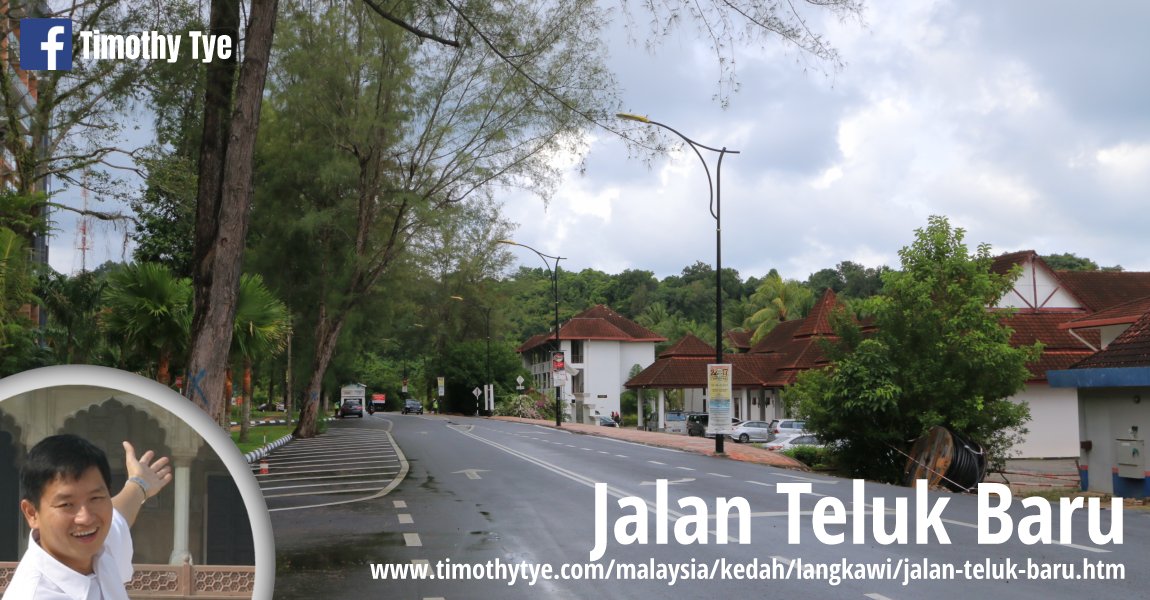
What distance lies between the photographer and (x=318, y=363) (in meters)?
38.6

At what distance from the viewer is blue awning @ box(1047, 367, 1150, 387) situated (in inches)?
781

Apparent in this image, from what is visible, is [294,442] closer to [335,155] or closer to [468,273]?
[335,155]

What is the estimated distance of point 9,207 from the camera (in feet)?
52.2

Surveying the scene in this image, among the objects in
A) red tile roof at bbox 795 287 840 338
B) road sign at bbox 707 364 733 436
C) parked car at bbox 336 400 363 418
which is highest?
red tile roof at bbox 795 287 840 338

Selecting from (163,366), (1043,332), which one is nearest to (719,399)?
(163,366)

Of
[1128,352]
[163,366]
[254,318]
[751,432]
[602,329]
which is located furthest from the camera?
[602,329]

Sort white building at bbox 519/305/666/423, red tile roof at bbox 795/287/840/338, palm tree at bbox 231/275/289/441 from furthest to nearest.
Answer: white building at bbox 519/305/666/423 < red tile roof at bbox 795/287/840/338 < palm tree at bbox 231/275/289/441

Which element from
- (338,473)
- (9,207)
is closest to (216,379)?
(9,207)

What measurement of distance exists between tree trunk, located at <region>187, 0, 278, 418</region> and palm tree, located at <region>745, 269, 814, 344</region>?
65024 millimetres

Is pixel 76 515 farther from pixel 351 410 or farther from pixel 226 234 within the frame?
pixel 351 410

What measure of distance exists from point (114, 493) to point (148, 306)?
15070 mm

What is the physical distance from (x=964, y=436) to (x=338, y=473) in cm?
1472

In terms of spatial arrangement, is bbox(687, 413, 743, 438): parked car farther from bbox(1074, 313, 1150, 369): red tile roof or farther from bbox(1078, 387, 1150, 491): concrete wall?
bbox(1074, 313, 1150, 369): red tile roof

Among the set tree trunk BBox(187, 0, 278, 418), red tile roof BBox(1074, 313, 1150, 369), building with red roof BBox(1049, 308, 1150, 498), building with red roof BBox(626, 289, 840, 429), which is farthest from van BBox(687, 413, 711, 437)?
tree trunk BBox(187, 0, 278, 418)
